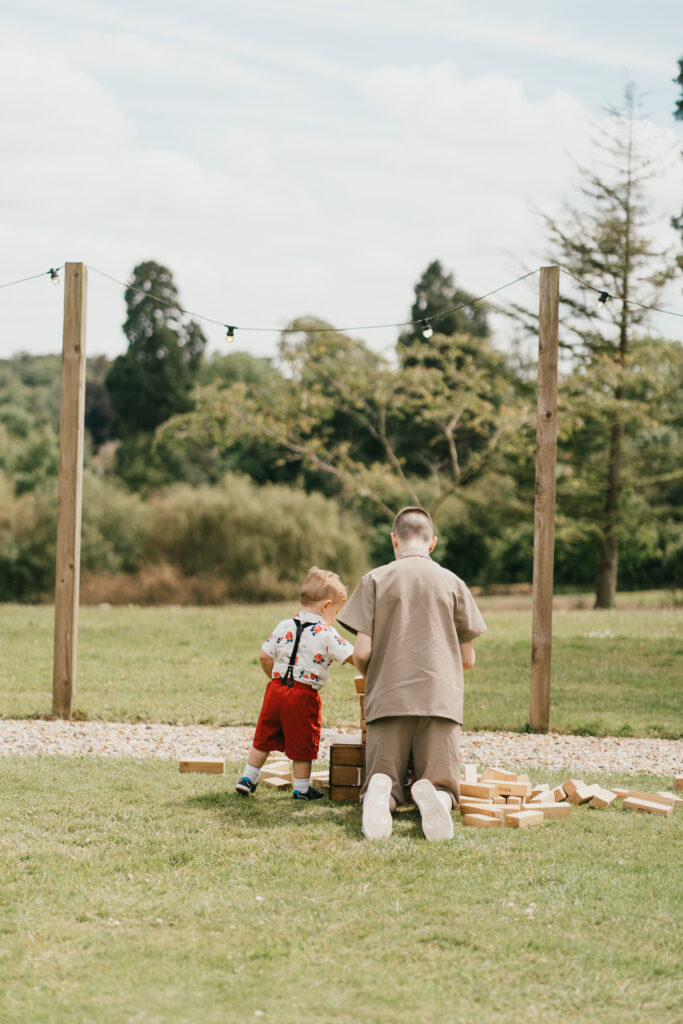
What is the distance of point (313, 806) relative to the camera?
5.45 m

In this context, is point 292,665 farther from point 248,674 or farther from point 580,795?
point 248,674

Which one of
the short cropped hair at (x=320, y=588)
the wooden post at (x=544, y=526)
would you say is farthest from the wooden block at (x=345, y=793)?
the wooden post at (x=544, y=526)

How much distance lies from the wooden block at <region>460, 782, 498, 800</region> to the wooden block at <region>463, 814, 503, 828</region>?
1.01 ft

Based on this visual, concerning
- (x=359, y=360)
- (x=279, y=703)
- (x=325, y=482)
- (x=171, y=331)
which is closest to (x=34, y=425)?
(x=171, y=331)

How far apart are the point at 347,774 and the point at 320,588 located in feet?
3.56

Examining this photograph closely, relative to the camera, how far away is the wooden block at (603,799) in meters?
5.57

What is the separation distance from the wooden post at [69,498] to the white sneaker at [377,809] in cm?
402

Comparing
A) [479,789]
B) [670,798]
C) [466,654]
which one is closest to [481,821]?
[479,789]

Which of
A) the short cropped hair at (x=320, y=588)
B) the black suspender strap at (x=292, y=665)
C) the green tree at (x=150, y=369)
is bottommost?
the black suspender strap at (x=292, y=665)

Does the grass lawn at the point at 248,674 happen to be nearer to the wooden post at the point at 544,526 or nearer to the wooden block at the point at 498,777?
the wooden post at the point at 544,526

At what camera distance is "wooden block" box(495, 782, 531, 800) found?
5570 mm

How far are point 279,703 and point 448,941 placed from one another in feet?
6.85

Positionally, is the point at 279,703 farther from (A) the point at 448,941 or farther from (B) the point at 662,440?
(B) the point at 662,440

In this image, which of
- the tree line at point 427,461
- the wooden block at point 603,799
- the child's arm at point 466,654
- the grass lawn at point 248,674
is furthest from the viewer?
the tree line at point 427,461
